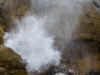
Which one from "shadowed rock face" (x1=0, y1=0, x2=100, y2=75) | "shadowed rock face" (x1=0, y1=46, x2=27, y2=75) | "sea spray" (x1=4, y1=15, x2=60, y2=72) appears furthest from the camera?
"shadowed rock face" (x1=0, y1=0, x2=100, y2=75)

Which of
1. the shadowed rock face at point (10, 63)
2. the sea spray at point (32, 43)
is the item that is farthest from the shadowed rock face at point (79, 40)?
the shadowed rock face at point (10, 63)

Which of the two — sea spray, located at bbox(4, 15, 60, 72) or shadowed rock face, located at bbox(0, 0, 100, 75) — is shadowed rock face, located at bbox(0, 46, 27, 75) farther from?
shadowed rock face, located at bbox(0, 0, 100, 75)

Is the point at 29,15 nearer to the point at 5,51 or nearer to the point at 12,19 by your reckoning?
the point at 12,19

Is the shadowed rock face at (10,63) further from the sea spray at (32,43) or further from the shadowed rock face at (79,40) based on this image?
the shadowed rock face at (79,40)

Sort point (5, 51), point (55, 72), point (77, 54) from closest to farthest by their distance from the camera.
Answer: point (5, 51) → point (55, 72) → point (77, 54)

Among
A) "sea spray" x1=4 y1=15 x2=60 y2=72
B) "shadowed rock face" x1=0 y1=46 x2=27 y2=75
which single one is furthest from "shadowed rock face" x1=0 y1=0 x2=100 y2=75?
"shadowed rock face" x1=0 y1=46 x2=27 y2=75

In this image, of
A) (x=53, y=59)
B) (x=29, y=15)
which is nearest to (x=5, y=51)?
(x=53, y=59)

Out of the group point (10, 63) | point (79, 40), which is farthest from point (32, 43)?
point (10, 63)

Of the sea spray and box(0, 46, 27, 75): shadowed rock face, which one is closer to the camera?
box(0, 46, 27, 75): shadowed rock face
